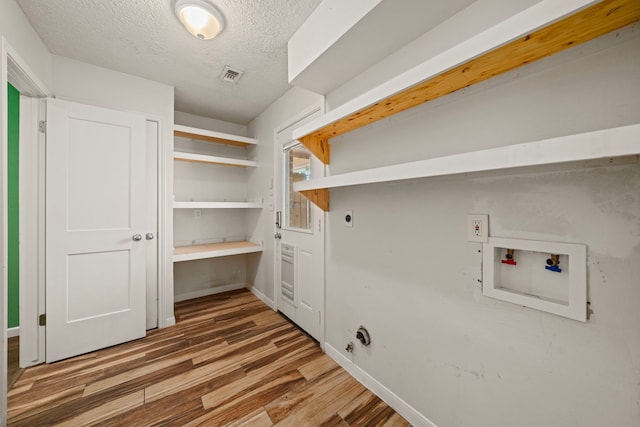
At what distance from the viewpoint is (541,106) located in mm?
920

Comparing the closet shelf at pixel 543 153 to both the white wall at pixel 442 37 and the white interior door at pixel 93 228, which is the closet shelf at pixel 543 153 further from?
the white interior door at pixel 93 228

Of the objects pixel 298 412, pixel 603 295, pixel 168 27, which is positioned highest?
pixel 168 27

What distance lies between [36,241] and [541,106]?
3337mm

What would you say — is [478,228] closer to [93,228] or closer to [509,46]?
[509,46]

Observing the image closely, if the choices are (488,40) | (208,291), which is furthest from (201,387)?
(488,40)

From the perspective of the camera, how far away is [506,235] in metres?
1.01

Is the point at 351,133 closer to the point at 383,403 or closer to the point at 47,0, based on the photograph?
the point at 383,403

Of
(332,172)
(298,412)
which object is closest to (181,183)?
(332,172)

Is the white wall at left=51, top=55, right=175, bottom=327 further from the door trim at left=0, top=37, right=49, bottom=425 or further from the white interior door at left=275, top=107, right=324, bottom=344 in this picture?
the white interior door at left=275, top=107, right=324, bottom=344

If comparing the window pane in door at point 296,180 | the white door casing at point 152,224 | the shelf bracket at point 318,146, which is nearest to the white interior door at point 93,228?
the white door casing at point 152,224

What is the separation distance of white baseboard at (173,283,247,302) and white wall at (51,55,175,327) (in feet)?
2.26

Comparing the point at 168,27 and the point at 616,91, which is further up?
the point at 168,27

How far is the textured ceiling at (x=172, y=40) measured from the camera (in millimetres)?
1531

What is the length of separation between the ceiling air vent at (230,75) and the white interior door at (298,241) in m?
0.66
